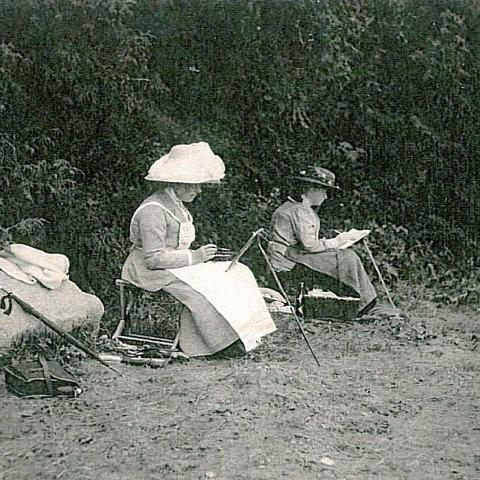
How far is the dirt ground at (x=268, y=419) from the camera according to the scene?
460 centimetres

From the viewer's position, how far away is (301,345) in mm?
7293

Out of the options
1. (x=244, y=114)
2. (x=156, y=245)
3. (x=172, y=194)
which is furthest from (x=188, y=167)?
(x=244, y=114)

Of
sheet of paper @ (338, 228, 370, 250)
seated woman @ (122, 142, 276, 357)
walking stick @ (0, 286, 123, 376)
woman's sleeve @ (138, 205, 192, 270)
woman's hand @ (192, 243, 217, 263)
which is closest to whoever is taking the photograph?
walking stick @ (0, 286, 123, 376)

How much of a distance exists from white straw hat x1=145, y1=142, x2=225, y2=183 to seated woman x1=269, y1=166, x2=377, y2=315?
140 cm

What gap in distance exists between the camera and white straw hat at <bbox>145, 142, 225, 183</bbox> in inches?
273

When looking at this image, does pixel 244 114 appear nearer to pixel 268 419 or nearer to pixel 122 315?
pixel 122 315

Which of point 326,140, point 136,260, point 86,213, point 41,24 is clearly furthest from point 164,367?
point 326,140

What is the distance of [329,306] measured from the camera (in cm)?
812

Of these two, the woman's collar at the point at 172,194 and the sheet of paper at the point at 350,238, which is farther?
the sheet of paper at the point at 350,238

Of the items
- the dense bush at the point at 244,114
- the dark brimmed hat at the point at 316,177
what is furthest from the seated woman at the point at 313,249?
the dense bush at the point at 244,114

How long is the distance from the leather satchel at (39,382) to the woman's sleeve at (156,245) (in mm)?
1336

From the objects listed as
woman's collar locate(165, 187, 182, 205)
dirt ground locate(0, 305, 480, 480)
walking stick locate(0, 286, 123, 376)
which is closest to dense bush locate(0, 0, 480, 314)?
woman's collar locate(165, 187, 182, 205)

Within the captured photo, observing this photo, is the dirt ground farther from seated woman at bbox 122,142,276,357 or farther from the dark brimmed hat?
the dark brimmed hat

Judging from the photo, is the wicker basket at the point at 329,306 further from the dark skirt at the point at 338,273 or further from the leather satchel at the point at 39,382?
the leather satchel at the point at 39,382
